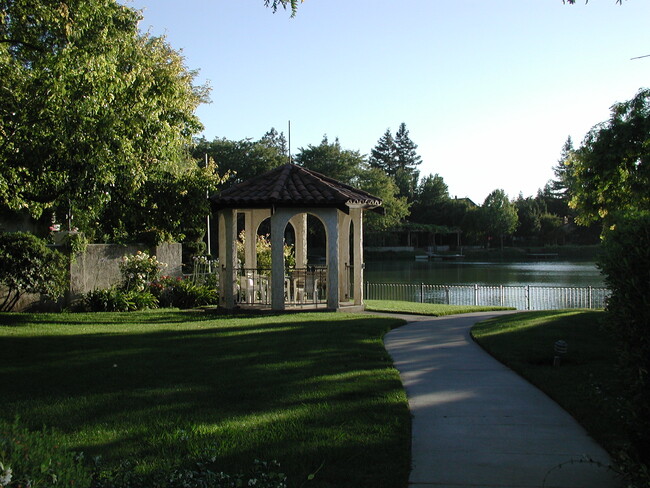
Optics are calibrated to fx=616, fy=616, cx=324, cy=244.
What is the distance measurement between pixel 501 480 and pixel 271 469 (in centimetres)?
164

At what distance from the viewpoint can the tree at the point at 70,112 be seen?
10.5 meters

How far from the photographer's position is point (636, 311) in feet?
13.2

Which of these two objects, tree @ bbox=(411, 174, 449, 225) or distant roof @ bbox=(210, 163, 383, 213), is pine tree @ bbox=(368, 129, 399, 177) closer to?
tree @ bbox=(411, 174, 449, 225)

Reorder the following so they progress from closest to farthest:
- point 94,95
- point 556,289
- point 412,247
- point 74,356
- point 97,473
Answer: point 97,473 < point 74,356 < point 94,95 < point 556,289 < point 412,247

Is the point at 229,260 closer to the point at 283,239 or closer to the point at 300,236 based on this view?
the point at 283,239

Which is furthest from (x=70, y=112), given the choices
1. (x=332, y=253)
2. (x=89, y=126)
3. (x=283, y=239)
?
(x=332, y=253)

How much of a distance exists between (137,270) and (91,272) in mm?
1446

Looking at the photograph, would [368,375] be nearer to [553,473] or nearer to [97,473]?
[553,473]

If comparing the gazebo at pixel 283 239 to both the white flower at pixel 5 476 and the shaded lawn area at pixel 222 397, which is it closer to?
the shaded lawn area at pixel 222 397

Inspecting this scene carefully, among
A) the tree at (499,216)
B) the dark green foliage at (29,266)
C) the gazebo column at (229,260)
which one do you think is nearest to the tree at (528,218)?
the tree at (499,216)

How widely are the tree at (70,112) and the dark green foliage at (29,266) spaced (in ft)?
6.60

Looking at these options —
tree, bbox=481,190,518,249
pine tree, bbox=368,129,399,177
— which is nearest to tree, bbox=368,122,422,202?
pine tree, bbox=368,129,399,177

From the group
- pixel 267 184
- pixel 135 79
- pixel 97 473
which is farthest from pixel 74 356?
pixel 267 184

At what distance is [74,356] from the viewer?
8.82 m
